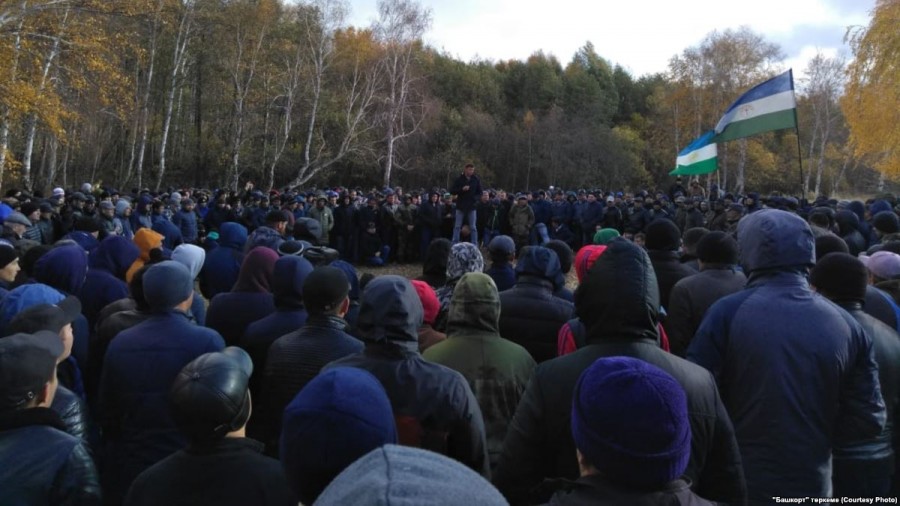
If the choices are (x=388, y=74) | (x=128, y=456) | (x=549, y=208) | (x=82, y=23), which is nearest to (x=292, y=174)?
(x=388, y=74)

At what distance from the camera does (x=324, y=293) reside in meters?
3.22

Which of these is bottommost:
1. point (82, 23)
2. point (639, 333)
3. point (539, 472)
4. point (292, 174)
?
point (539, 472)

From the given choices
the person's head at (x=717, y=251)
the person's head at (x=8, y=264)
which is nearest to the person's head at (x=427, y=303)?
the person's head at (x=717, y=251)

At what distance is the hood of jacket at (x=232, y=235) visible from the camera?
21.6ft

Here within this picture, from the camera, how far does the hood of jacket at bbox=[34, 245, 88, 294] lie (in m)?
4.12

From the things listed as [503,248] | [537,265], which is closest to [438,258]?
[503,248]

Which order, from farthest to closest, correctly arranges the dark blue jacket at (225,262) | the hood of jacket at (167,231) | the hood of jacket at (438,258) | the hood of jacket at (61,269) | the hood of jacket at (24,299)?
the hood of jacket at (167,231) < the dark blue jacket at (225,262) < the hood of jacket at (438,258) < the hood of jacket at (61,269) < the hood of jacket at (24,299)

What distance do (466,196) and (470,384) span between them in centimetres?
1034

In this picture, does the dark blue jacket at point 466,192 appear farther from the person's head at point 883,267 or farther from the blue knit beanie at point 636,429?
the blue knit beanie at point 636,429

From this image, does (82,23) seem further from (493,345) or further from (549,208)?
(493,345)

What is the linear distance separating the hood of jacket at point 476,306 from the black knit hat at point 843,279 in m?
1.70

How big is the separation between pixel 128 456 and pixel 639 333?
2300 mm

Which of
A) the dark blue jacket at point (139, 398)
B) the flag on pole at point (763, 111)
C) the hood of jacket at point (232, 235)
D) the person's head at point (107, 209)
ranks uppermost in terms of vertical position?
the flag on pole at point (763, 111)

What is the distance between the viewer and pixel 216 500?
194cm
